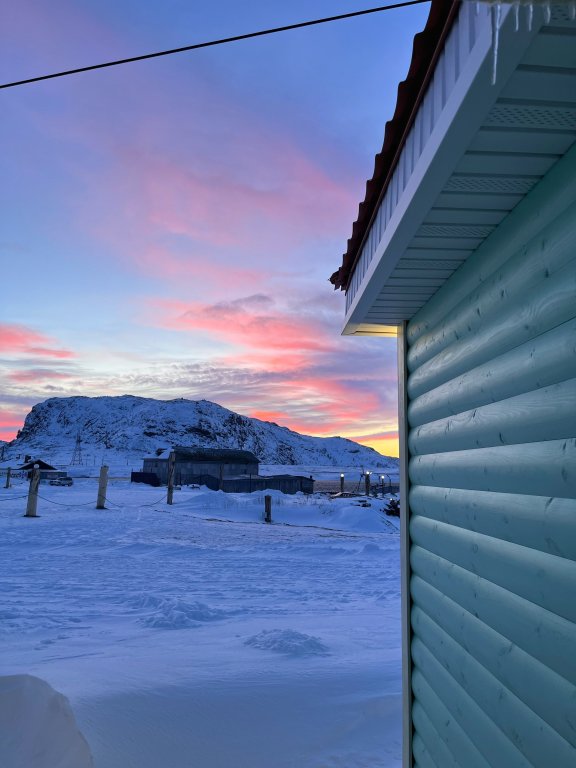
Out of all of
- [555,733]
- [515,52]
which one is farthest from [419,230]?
[555,733]

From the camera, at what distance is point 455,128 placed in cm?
186

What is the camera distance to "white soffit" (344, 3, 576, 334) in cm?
150

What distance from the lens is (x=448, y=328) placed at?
3385 mm

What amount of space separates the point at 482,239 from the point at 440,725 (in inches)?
107

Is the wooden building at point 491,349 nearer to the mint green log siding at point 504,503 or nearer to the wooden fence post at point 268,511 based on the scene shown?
the mint green log siding at point 504,503

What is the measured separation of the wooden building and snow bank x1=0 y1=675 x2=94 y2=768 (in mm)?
2351

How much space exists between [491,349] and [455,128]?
3.69 ft

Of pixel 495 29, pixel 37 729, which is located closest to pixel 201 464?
pixel 37 729

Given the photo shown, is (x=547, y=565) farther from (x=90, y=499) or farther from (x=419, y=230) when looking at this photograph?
(x=90, y=499)

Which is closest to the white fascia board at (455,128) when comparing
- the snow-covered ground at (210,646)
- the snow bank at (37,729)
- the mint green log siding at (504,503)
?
the mint green log siding at (504,503)

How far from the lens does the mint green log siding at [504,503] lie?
6.51ft

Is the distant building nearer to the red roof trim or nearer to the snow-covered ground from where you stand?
the snow-covered ground

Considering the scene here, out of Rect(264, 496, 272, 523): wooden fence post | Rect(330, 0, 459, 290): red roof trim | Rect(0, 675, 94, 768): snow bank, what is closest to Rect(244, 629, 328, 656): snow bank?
Rect(0, 675, 94, 768): snow bank

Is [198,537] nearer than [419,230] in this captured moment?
No
